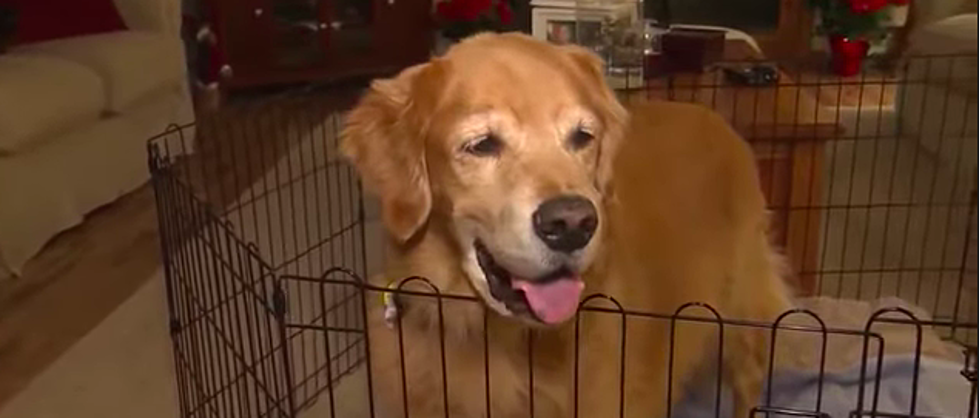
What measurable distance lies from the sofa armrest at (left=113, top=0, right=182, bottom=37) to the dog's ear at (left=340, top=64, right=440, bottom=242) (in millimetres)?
2324

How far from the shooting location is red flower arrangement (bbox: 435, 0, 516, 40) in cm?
398

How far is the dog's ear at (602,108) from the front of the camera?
49.7 inches

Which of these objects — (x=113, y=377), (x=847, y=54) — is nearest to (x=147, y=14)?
(x=113, y=377)

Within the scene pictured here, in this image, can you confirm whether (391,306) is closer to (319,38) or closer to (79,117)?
(79,117)

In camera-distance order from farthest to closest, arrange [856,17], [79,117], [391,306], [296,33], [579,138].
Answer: [296,33] < [856,17] < [79,117] < [391,306] < [579,138]

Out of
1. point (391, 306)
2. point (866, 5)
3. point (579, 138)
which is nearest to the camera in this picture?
point (579, 138)

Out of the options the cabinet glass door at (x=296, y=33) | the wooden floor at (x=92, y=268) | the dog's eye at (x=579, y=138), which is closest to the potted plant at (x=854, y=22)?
the wooden floor at (x=92, y=268)

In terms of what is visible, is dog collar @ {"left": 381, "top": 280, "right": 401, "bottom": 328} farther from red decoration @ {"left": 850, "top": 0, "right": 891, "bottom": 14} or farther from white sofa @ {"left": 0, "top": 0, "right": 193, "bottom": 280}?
red decoration @ {"left": 850, "top": 0, "right": 891, "bottom": 14}

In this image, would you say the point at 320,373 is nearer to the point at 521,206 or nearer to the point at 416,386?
the point at 416,386

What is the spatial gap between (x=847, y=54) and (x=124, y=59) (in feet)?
6.65

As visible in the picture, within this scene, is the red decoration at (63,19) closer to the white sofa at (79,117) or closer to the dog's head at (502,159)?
the white sofa at (79,117)

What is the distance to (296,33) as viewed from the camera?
4191mm

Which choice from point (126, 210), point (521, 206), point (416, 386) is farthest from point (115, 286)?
point (521, 206)

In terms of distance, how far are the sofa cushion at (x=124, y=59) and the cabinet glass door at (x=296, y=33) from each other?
34.0 inches
